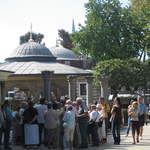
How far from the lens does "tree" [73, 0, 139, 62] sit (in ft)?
149

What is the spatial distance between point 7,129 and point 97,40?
30.4m

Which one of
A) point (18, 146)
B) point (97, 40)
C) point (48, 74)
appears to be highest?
point (97, 40)

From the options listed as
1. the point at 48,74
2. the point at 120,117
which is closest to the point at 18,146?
the point at 120,117

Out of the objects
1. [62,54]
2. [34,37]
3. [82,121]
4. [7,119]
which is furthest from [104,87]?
[34,37]

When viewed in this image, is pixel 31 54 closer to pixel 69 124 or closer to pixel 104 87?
pixel 104 87

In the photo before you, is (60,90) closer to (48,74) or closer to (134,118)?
(48,74)

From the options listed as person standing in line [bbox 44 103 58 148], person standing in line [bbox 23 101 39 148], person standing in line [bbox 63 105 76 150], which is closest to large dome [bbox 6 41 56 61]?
person standing in line [bbox 44 103 58 148]

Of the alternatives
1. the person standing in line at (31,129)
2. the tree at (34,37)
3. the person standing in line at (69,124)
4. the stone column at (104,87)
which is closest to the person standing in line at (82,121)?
the person standing in line at (69,124)

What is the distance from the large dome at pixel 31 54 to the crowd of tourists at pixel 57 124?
122 ft

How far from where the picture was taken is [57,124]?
15977mm

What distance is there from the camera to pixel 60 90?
164 feet

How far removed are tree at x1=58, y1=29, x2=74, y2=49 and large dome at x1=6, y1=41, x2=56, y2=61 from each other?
21.6 m

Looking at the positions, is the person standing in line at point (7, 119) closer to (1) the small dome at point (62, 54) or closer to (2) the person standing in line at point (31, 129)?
(2) the person standing in line at point (31, 129)

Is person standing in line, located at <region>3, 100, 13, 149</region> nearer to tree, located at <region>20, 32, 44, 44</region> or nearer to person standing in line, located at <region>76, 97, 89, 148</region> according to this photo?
person standing in line, located at <region>76, 97, 89, 148</region>
